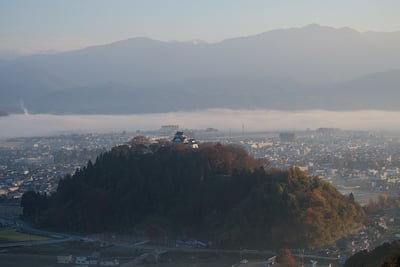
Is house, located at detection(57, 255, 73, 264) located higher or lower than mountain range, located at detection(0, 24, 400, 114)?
lower

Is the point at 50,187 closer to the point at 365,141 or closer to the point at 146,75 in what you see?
the point at 365,141

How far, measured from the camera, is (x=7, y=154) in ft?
111

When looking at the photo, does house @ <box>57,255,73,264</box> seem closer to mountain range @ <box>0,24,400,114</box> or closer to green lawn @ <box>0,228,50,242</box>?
green lawn @ <box>0,228,50,242</box>

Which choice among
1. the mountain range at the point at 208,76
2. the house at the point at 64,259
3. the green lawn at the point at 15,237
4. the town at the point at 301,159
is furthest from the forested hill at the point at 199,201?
the mountain range at the point at 208,76

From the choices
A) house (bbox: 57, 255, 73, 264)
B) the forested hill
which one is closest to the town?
the forested hill

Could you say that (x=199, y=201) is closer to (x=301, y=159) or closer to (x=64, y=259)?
(x=64, y=259)

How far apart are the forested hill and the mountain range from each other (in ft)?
102

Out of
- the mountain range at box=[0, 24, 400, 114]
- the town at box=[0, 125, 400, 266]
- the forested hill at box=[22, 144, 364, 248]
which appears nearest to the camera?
the forested hill at box=[22, 144, 364, 248]

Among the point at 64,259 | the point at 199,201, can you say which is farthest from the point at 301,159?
the point at 64,259

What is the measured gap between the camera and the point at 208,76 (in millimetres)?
81125

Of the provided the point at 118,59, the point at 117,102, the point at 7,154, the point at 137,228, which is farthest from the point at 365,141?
the point at 118,59

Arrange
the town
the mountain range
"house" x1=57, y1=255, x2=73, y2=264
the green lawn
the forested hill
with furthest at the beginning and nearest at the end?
the mountain range
the town
the green lawn
the forested hill
"house" x1=57, y1=255, x2=73, y2=264

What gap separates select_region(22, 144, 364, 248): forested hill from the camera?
1526cm

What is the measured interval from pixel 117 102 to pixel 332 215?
4693cm
